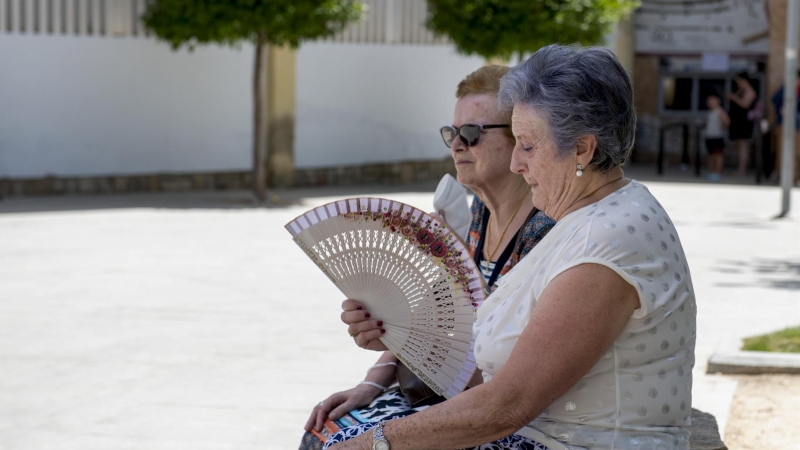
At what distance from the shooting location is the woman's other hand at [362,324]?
9.45ft

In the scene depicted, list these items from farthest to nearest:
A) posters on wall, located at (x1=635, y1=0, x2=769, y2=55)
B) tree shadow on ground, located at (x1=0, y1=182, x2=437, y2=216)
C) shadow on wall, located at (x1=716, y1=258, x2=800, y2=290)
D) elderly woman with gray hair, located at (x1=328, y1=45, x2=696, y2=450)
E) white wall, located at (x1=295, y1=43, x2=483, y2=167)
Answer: posters on wall, located at (x1=635, y1=0, x2=769, y2=55) → white wall, located at (x1=295, y1=43, x2=483, y2=167) → tree shadow on ground, located at (x1=0, y1=182, x2=437, y2=216) → shadow on wall, located at (x1=716, y1=258, x2=800, y2=290) → elderly woman with gray hair, located at (x1=328, y1=45, x2=696, y2=450)

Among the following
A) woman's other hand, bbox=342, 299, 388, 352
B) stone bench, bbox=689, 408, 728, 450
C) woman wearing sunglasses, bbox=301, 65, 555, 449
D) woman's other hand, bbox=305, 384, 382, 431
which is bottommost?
stone bench, bbox=689, 408, 728, 450

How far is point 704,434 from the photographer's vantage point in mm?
3543

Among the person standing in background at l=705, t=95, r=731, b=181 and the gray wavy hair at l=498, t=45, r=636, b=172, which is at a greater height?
the gray wavy hair at l=498, t=45, r=636, b=172

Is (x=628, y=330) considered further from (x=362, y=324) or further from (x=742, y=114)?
(x=742, y=114)

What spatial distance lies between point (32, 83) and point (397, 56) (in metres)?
6.79

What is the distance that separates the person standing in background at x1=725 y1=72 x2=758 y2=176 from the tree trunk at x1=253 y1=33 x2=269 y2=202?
1035 centimetres

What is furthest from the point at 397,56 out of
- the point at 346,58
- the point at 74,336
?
the point at 74,336

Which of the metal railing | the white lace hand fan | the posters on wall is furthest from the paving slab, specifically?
the posters on wall

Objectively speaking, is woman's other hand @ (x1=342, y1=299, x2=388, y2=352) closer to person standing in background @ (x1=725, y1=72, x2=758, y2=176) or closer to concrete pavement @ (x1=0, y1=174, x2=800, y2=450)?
concrete pavement @ (x1=0, y1=174, x2=800, y2=450)

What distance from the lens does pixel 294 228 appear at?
2.68m

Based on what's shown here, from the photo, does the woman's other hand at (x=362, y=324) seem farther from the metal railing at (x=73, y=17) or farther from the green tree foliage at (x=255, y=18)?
the metal railing at (x=73, y=17)

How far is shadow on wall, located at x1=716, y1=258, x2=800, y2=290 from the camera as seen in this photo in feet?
29.1

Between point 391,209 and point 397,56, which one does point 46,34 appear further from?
point 391,209
